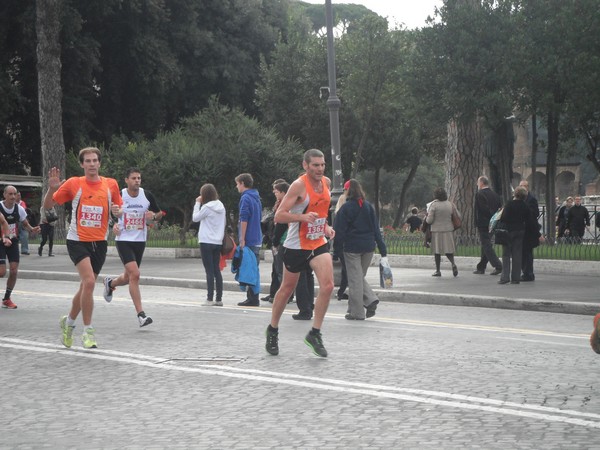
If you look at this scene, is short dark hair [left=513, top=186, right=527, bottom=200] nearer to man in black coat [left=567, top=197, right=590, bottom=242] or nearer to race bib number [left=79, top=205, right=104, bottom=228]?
race bib number [left=79, top=205, right=104, bottom=228]

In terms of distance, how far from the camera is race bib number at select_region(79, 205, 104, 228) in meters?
10.6

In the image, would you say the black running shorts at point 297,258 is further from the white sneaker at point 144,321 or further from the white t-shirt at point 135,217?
the white t-shirt at point 135,217

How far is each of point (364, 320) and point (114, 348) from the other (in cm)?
365

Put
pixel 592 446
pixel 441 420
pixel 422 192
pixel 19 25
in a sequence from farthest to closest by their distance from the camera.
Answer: pixel 422 192 < pixel 19 25 < pixel 441 420 < pixel 592 446

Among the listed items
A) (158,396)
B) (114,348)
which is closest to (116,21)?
(114,348)

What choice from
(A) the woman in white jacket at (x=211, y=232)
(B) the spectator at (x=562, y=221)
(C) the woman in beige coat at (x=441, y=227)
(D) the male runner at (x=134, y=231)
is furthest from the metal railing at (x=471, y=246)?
(D) the male runner at (x=134, y=231)

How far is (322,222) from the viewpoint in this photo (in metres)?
9.78

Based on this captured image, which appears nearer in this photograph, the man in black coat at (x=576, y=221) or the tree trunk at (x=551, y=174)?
the man in black coat at (x=576, y=221)

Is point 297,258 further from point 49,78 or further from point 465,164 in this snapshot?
point 49,78

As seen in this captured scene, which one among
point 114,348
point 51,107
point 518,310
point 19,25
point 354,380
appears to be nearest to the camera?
point 354,380

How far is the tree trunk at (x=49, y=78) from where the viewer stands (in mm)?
35531

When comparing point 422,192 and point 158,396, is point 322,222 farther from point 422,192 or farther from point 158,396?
point 422,192

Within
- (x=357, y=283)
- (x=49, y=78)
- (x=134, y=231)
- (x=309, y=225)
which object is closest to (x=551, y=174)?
(x=49, y=78)

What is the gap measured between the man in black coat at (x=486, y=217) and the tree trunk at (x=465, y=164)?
8.69 metres
